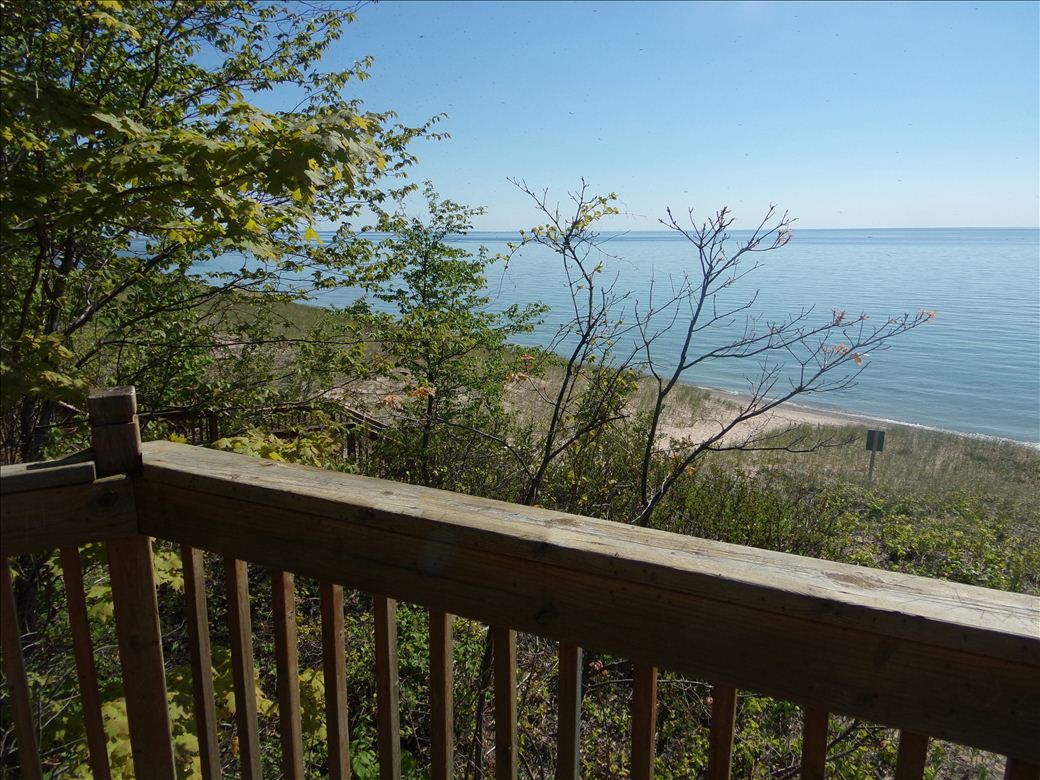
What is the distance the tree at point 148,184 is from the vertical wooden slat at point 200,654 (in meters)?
1.56

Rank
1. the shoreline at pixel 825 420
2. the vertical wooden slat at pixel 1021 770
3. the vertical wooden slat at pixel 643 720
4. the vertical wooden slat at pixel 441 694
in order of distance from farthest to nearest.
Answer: the shoreline at pixel 825 420
the vertical wooden slat at pixel 441 694
the vertical wooden slat at pixel 643 720
the vertical wooden slat at pixel 1021 770

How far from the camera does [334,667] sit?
1.39 meters

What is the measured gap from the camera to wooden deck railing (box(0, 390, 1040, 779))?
923mm

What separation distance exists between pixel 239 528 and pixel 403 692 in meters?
3.90

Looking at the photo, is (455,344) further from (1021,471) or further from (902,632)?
(1021,471)

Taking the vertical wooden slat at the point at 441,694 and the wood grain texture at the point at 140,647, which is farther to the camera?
the wood grain texture at the point at 140,647

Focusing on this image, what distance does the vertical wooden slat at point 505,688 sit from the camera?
3.96ft

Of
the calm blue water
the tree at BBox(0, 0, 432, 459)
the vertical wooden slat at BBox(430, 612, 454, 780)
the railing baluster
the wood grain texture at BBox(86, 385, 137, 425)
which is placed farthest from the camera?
the calm blue water

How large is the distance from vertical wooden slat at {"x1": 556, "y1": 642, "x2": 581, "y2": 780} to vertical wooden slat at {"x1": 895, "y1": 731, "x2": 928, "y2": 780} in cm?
47

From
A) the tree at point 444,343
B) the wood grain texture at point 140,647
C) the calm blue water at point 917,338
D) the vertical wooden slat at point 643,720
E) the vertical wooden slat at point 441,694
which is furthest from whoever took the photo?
the calm blue water at point 917,338

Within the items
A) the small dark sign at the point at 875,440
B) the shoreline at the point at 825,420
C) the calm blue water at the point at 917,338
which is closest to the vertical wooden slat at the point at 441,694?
the calm blue water at the point at 917,338

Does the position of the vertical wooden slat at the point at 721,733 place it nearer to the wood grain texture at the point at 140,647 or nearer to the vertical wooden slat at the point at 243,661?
the vertical wooden slat at the point at 243,661

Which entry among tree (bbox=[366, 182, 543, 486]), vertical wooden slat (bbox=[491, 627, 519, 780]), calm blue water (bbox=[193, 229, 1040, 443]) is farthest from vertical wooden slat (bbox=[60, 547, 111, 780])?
tree (bbox=[366, 182, 543, 486])

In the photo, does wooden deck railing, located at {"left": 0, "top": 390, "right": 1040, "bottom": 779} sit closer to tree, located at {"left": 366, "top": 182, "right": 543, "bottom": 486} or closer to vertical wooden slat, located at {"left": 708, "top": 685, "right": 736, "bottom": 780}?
vertical wooden slat, located at {"left": 708, "top": 685, "right": 736, "bottom": 780}
